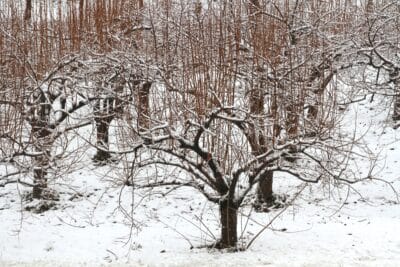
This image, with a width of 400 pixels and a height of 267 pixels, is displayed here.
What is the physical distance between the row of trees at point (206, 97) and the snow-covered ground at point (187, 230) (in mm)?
661

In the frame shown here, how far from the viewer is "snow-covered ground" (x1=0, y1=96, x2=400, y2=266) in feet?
24.2

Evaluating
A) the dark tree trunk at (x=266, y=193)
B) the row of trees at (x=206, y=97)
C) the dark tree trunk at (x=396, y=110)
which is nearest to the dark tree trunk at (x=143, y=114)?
the row of trees at (x=206, y=97)

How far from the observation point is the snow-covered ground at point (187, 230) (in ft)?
24.2

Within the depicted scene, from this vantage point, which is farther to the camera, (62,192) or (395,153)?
(395,153)

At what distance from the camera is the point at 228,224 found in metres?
7.43

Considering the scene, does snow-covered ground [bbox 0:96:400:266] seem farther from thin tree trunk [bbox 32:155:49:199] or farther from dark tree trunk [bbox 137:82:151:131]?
dark tree trunk [bbox 137:82:151:131]

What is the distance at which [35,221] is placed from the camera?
33.2 feet

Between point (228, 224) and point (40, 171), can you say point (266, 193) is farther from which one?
point (40, 171)

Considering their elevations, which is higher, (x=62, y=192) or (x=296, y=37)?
(x=296, y=37)

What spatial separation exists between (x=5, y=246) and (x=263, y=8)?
615cm

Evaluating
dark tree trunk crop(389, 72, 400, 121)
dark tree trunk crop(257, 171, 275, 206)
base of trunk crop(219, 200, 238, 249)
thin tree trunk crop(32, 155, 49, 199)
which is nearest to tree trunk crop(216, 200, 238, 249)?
base of trunk crop(219, 200, 238, 249)

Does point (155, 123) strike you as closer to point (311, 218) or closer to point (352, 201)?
point (311, 218)

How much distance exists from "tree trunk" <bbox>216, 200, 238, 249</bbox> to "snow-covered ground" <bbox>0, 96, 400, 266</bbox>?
21cm

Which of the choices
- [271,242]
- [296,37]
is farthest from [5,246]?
[296,37]
